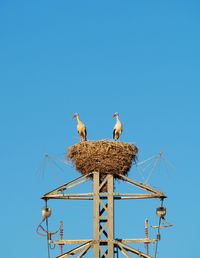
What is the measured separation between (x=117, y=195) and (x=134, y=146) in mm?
2217

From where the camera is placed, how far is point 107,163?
1916 centimetres

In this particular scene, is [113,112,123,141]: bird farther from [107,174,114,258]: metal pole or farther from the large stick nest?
[107,174,114,258]: metal pole

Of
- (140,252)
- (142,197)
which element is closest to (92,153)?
(142,197)

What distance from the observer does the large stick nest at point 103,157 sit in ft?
62.8

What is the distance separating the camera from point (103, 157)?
1938 cm

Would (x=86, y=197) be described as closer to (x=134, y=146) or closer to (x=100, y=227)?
(x=100, y=227)

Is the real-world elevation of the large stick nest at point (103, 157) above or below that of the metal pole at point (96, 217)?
above

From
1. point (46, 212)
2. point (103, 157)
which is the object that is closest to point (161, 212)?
point (103, 157)

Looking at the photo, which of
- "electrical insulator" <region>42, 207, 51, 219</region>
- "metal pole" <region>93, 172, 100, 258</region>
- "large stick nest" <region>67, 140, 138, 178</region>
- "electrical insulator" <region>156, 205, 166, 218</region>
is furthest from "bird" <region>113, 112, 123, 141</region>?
"electrical insulator" <region>42, 207, 51, 219</region>

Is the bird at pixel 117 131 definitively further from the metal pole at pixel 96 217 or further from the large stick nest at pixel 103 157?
the metal pole at pixel 96 217

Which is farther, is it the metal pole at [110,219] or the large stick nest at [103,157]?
the large stick nest at [103,157]

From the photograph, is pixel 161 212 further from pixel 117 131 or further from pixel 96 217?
pixel 117 131

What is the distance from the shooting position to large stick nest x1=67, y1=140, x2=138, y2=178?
62.8 feet

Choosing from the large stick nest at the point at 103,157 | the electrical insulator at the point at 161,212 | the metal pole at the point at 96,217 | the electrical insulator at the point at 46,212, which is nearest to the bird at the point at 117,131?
the large stick nest at the point at 103,157
